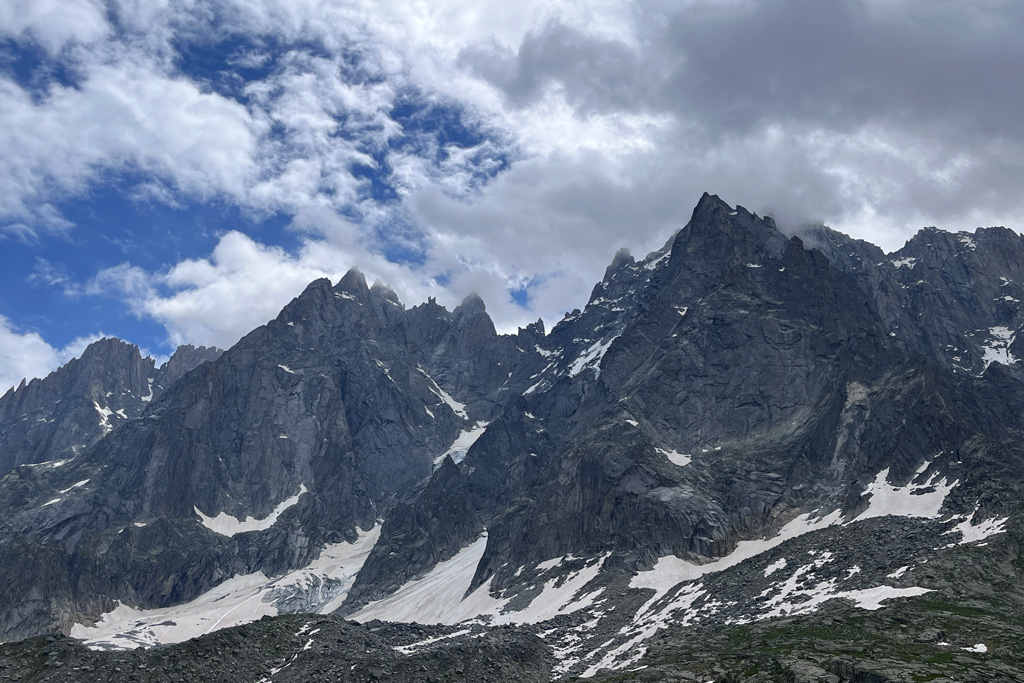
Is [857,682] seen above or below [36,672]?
below

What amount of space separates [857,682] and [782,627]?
1614 inches

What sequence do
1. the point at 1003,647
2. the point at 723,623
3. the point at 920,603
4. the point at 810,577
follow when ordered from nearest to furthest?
1. the point at 1003,647
2. the point at 920,603
3. the point at 723,623
4. the point at 810,577

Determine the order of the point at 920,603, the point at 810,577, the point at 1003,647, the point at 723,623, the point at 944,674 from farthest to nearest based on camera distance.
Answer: the point at 810,577
the point at 723,623
the point at 920,603
the point at 1003,647
the point at 944,674

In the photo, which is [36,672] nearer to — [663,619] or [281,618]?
[281,618]

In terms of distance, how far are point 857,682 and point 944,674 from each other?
32.7ft

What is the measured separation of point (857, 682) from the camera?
11431 centimetres

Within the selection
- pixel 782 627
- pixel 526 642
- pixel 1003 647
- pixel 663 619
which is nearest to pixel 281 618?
pixel 526 642

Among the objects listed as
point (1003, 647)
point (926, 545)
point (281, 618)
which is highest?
point (281, 618)

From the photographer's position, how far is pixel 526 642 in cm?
18038

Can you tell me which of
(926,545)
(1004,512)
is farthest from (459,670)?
(1004,512)

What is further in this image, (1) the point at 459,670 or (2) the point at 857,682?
(1) the point at 459,670

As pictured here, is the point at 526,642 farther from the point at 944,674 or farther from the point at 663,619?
the point at 944,674

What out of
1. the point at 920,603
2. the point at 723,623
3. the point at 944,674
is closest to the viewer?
the point at 944,674

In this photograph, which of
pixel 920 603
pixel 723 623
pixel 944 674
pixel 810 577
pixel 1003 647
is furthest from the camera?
pixel 810 577
